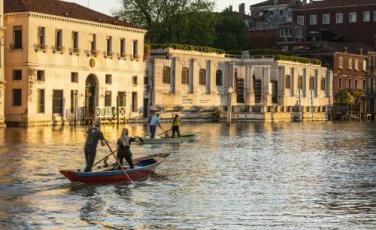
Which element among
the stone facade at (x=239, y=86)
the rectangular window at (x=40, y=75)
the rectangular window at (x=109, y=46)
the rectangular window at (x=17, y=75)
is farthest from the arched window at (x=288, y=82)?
the rectangular window at (x=17, y=75)

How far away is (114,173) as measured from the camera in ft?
87.1

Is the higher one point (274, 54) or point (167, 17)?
point (167, 17)

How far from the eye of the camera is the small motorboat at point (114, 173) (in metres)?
25.5

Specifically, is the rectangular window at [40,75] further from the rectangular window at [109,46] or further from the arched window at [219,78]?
the arched window at [219,78]

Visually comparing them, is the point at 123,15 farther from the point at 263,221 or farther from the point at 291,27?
the point at 263,221

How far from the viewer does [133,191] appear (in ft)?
81.8

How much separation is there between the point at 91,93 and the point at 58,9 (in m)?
8.73

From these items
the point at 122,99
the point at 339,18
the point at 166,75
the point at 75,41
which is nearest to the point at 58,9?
the point at 75,41

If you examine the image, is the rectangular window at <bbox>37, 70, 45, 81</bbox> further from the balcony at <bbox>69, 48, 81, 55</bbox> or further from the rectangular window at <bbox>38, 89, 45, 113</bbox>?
the balcony at <bbox>69, 48, 81, 55</bbox>

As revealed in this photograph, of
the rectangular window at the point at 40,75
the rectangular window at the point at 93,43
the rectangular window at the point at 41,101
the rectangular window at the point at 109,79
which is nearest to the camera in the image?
the rectangular window at the point at 41,101

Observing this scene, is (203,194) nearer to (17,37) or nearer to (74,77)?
(17,37)

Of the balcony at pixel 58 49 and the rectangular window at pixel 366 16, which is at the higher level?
the rectangular window at pixel 366 16

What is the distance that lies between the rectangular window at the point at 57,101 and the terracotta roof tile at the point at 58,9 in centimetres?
679

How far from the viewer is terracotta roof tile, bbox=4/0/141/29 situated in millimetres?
71062
